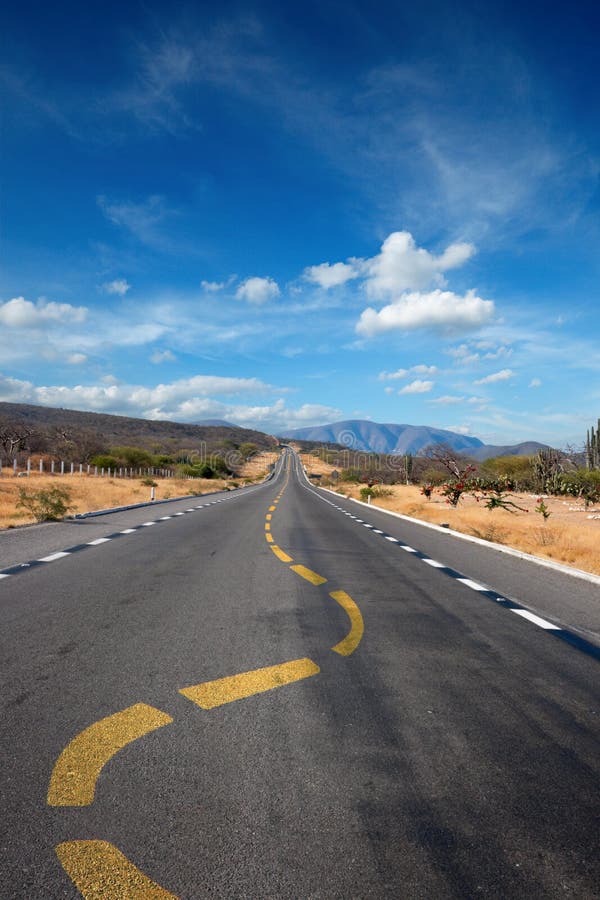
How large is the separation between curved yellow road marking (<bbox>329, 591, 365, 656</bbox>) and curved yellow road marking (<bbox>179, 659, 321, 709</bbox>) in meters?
0.47

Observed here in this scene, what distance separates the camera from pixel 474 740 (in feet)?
10.8

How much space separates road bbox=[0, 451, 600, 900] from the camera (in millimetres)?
2184

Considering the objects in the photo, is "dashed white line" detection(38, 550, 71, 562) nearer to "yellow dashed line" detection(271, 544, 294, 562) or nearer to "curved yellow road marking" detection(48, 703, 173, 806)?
"yellow dashed line" detection(271, 544, 294, 562)

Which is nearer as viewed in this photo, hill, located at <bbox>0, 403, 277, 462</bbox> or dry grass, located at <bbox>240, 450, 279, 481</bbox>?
hill, located at <bbox>0, 403, 277, 462</bbox>

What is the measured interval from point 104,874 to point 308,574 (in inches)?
275

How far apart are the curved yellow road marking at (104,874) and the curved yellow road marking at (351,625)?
9.46ft

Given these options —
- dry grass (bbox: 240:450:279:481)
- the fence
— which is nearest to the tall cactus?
the fence

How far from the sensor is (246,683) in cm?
415

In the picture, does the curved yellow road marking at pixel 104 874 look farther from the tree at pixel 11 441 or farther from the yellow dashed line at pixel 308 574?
the tree at pixel 11 441

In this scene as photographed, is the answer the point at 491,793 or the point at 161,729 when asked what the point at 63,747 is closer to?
the point at 161,729

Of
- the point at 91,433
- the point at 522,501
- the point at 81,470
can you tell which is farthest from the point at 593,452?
the point at 91,433

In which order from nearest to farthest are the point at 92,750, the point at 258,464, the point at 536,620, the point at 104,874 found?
the point at 104,874 → the point at 92,750 → the point at 536,620 → the point at 258,464

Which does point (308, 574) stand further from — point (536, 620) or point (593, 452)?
point (593, 452)

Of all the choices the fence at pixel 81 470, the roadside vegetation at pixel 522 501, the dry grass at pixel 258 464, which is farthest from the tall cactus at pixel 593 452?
the dry grass at pixel 258 464
